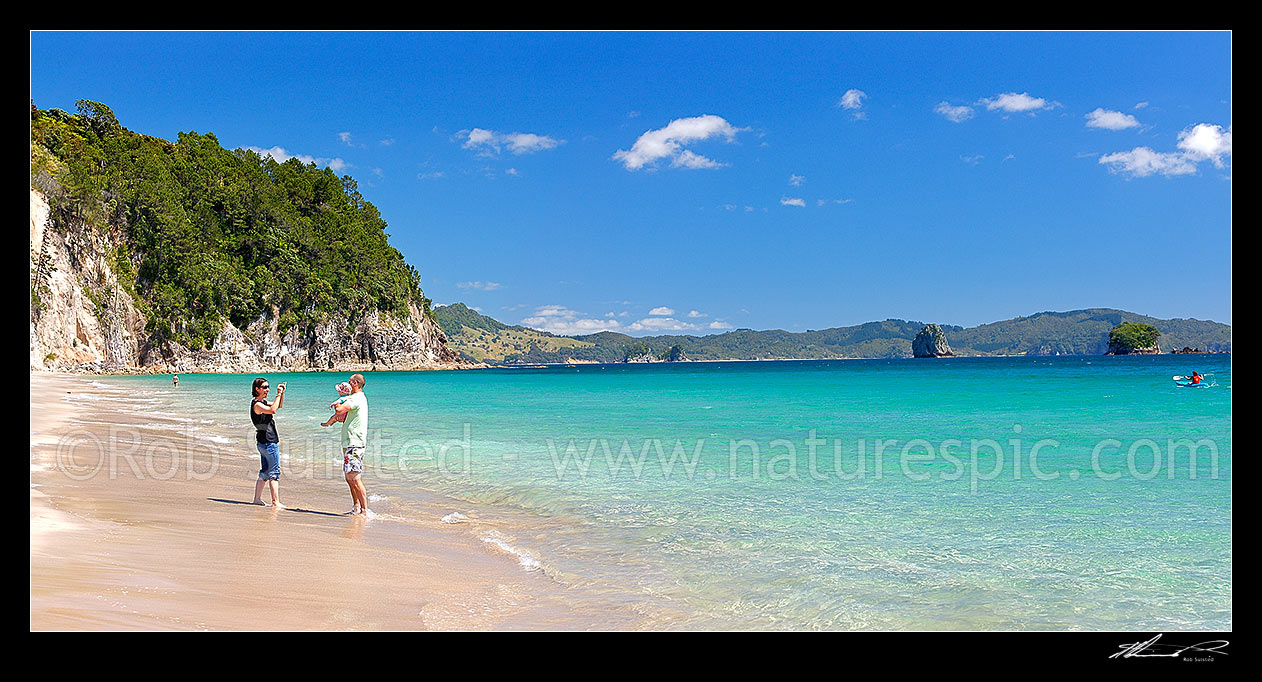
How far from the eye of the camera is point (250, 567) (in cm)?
602

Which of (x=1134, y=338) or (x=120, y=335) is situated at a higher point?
(x=1134, y=338)

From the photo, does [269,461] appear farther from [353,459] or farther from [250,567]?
[250,567]

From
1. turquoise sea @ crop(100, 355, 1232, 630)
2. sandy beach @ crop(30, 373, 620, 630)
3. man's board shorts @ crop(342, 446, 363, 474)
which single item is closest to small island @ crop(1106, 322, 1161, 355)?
turquoise sea @ crop(100, 355, 1232, 630)

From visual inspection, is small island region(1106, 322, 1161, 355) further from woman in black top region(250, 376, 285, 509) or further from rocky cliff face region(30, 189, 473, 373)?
woman in black top region(250, 376, 285, 509)

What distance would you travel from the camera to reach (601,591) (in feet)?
20.3

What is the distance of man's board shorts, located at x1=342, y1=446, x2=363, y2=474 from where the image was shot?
29.0 ft

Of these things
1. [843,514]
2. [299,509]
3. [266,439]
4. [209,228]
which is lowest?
[843,514]

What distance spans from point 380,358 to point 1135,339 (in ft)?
537

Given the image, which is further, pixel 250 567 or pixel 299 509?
pixel 299 509

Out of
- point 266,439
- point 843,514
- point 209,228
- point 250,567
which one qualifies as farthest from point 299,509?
point 209,228

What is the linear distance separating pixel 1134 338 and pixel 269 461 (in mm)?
198781
